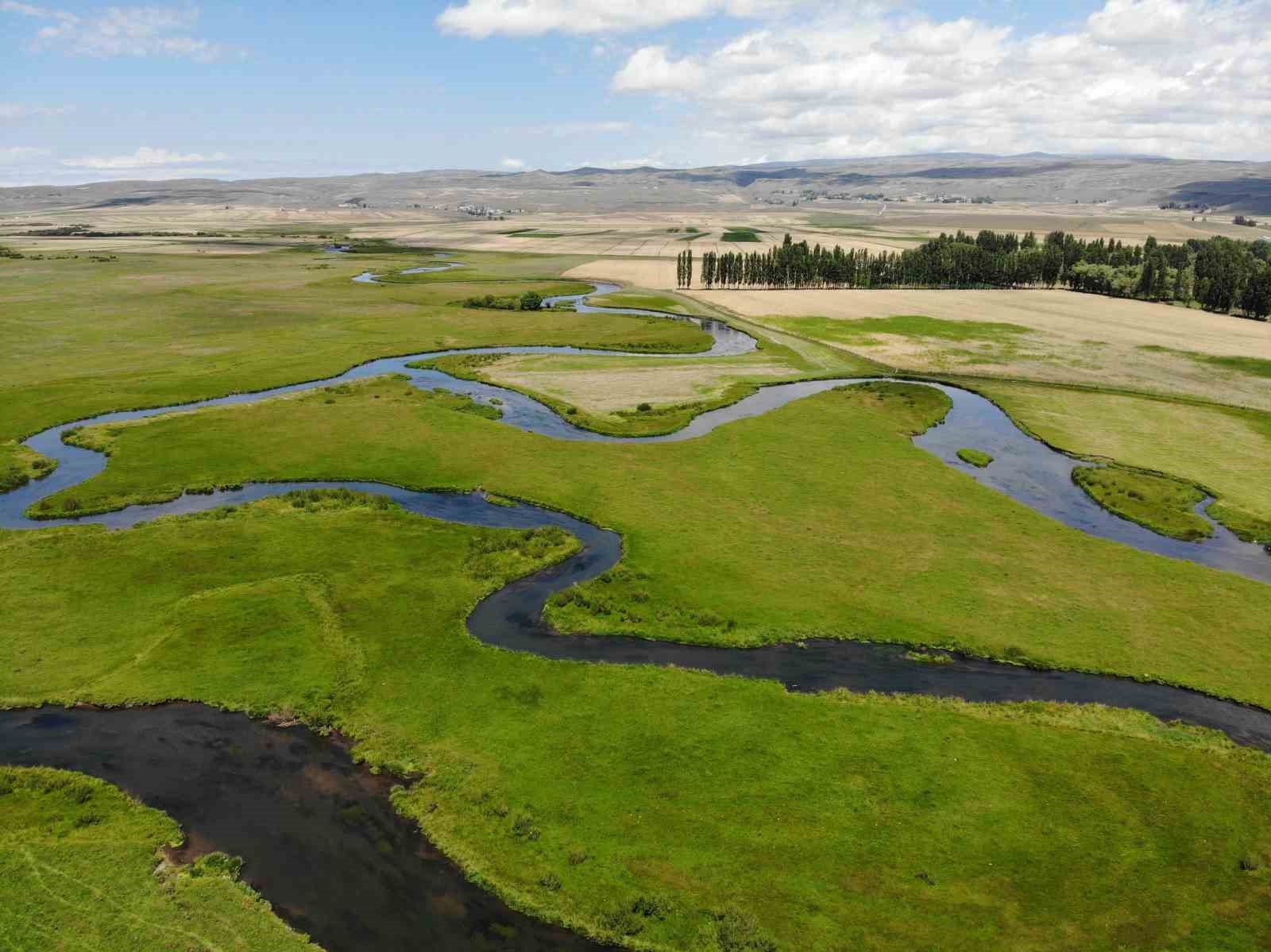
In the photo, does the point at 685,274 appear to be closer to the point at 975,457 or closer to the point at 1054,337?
the point at 1054,337

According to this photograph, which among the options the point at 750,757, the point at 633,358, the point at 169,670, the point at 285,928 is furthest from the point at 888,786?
the point at 633,358

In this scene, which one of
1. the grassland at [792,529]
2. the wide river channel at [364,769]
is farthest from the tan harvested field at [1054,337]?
the wide river channel at [364,769]

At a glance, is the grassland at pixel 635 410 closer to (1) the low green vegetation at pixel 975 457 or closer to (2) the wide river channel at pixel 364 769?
(2) the wide river channel at pixel 364 769

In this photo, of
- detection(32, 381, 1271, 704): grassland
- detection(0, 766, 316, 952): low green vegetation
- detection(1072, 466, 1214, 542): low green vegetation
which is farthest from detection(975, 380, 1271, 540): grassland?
detection(0, 766, 316, 952): low green vegetation

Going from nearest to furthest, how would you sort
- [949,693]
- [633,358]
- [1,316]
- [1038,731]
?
[1038,731] → [949,693] → [633,358] → [1,316]

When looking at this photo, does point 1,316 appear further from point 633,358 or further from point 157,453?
point 633,358

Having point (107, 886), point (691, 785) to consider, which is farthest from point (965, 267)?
point (107, 886)
